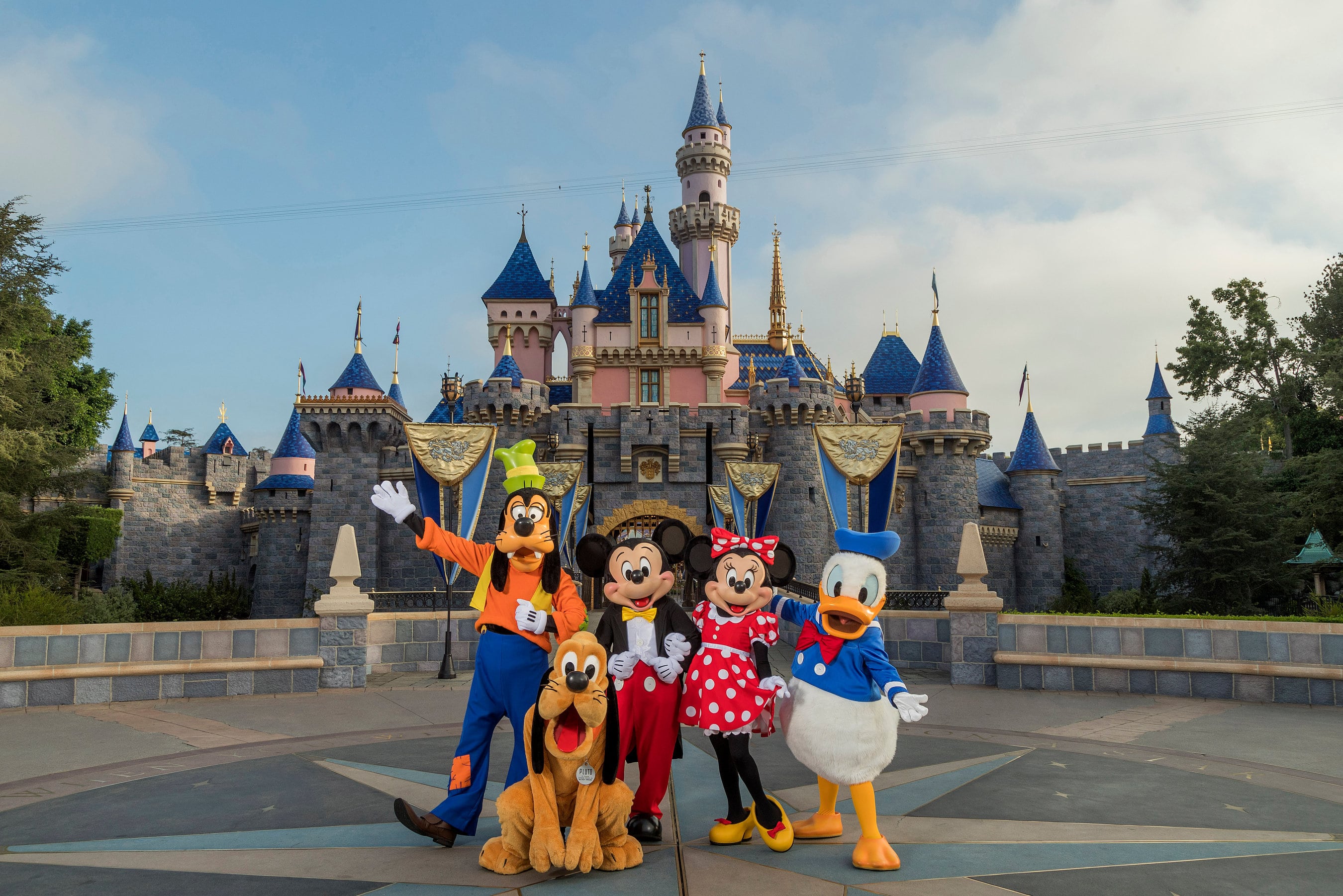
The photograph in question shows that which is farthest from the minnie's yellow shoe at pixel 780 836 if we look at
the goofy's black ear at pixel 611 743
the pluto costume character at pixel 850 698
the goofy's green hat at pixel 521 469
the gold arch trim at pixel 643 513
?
the gold arch trim at pixel 643 513

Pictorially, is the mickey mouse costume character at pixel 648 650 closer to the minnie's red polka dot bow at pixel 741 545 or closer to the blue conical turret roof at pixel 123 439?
the minnie's red polka dot bow at pixel 741 545

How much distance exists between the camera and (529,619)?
168 inches

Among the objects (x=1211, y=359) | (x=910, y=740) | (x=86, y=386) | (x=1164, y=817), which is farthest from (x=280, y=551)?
(x=1211, y=359)

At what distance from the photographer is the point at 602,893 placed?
3.63m

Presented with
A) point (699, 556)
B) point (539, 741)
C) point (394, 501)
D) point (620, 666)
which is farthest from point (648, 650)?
point (394, 501)

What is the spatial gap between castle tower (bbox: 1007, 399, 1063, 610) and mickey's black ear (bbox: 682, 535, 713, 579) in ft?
87.4

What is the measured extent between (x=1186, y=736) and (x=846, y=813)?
12.5 ft

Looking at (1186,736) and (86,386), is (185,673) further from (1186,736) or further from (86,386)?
(86,386)

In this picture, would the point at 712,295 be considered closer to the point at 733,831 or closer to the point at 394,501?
the point at 394,501

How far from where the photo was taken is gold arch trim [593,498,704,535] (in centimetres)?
2278

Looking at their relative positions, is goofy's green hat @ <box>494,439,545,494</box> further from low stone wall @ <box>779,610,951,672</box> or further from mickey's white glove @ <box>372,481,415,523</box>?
low stone wall @ <box>779,610,951,672</box>

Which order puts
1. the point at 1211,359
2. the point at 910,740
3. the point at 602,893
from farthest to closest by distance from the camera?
1. the point at 1211,359
2. the point at 910,740
3. the point at 602,893

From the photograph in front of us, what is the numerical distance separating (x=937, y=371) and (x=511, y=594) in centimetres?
2455

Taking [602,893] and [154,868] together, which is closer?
[602,893]
